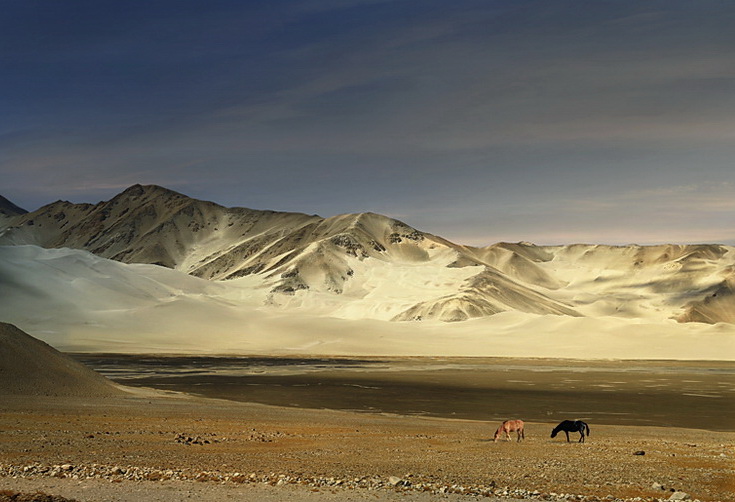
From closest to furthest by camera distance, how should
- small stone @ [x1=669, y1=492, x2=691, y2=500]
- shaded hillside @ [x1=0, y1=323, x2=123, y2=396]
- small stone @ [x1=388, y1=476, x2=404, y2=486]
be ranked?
1. small stone @ [x1=669, y1=492, x2=691, y2=500]
2. small stone @ [x1=388, y1=476, x2=404, y2=486]
3. shaded hillside @ [x1=0, y1=323, x2=123, y2=396]

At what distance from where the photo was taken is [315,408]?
3469cm

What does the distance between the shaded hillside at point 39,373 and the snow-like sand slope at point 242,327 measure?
180ft

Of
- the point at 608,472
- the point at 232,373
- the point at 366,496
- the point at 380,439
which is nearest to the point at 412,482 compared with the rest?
the point at 366,496

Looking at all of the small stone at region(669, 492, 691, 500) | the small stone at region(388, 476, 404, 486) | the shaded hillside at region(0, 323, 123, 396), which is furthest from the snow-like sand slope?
the small stone at region(669, 492, 691, 500)

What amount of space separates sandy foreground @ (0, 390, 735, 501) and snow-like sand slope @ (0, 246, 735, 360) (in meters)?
68.7

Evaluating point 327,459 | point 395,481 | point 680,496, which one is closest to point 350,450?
point 327,459

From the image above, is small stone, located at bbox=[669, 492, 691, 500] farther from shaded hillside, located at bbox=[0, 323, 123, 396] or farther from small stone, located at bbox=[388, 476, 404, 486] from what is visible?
shaded hillside, located at bbox=[0, 323, 123, 396]

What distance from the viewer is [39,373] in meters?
33.7

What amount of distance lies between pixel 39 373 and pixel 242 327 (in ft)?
264

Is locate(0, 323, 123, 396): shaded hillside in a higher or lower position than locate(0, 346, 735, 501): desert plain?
higher

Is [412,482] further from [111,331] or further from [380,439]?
[111,331]

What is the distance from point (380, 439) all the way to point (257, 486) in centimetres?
821

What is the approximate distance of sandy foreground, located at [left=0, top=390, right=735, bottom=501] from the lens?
45.5 feet

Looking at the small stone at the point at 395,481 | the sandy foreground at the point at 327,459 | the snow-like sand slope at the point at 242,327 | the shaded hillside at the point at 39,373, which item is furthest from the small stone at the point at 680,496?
the snow-like sand slope at the point at 242,327
